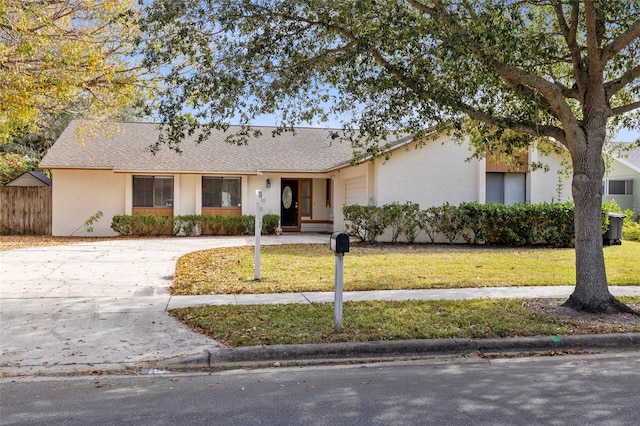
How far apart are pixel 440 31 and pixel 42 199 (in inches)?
782

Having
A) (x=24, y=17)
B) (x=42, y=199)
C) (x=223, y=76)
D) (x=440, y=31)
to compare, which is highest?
(x=24, y=17)

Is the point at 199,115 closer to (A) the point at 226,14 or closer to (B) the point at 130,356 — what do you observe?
(A) the point at 226,14

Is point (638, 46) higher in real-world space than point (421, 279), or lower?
higher

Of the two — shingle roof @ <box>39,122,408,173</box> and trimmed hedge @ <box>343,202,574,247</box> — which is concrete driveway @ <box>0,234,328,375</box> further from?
shingle roof @ <box>39,122,408,173</box>

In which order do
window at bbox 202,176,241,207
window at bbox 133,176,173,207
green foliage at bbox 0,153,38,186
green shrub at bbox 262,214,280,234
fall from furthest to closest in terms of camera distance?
green foliage at bbox 0,153,38,186 → window at bbox 202,176,241,207 → green shrub at bbox 262,214,280,234 → window at bbox 133,176,173,207

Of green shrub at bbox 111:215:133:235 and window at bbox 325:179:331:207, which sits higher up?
window at bbox 325:179:331:207

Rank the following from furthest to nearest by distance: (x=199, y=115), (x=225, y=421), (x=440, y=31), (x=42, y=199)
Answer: (x=42, y=199)
(x=199, y=115)
(x=440, y=31)
(x=225, y=421)

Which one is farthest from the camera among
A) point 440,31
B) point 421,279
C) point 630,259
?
point 630,259

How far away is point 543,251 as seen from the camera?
53.7 feet

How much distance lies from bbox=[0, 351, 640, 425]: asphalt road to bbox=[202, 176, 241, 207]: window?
17.9m

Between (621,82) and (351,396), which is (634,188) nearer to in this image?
(621,82)

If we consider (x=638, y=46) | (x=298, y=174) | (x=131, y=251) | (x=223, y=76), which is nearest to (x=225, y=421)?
(x=223, y=76)

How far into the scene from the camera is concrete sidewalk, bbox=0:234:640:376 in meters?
5.81

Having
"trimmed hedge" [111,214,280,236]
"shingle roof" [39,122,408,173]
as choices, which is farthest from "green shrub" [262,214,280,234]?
"shingle roof" [39,122,408,173]
